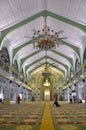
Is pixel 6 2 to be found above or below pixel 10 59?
above

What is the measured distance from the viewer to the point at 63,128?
4.09 metres

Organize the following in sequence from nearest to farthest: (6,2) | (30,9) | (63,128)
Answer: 1. (63,128)
2. (6,2)
3. (30,9)

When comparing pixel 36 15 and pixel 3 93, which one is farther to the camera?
pixel 3 93

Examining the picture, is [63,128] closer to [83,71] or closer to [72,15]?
[72,15]

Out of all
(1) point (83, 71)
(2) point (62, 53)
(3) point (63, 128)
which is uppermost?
(2) point (62, 53)

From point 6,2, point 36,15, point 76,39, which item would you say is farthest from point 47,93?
point 6,2

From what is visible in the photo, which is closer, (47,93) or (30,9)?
(30,9)

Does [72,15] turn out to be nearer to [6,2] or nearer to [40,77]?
[6,2]

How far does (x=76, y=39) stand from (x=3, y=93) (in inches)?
287

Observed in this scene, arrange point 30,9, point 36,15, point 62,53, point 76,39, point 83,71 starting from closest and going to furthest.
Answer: point 30,9 < point 36,15 < point 76,39 < point 83,71 < point 62,53

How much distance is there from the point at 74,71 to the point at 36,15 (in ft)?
36.8

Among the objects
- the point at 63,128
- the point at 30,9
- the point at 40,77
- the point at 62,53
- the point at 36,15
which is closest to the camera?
the point at 63,128

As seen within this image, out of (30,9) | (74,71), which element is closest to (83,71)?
(74,71)

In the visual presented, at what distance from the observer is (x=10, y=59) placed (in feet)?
62.7
